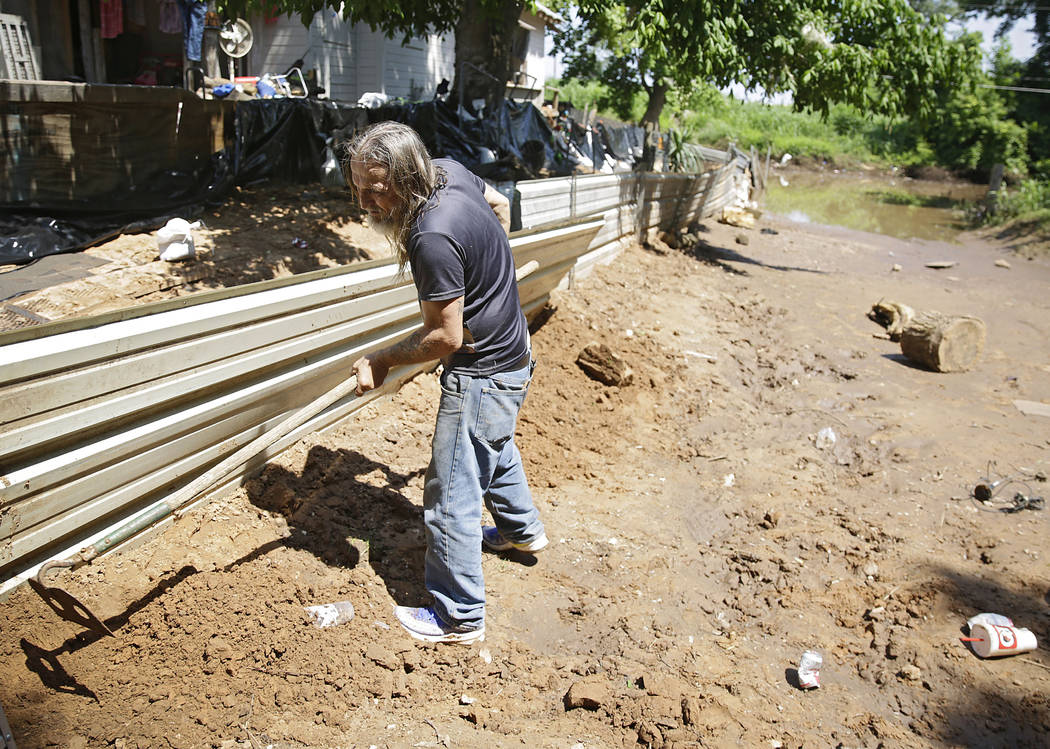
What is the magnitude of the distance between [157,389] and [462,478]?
1224 mm

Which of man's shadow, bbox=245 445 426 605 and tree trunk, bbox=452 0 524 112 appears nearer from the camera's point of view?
man's shadow, bbox=245 445 426 605

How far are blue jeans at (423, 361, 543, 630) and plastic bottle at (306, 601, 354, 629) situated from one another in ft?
1.15

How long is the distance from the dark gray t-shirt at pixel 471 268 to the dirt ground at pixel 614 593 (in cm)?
121

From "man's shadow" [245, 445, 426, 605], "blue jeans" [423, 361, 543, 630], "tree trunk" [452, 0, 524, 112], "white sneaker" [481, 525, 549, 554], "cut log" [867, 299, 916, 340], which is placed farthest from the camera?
"tree trunk" [452, 0, 524, 112]

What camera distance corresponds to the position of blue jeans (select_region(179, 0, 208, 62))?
10.9 m

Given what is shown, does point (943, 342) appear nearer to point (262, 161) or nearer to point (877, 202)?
point (262, 161)

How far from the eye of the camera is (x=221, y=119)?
8.48 meters

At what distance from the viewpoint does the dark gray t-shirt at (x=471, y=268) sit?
2.57 m

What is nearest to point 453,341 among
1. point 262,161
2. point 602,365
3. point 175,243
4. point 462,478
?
point 462,478

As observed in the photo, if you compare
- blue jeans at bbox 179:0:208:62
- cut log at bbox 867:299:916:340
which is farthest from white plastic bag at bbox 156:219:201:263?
cut log at bbox 867:299:916:340

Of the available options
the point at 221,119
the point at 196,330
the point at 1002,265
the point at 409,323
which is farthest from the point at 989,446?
the point at 1002,265

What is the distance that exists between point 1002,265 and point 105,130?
15.8m

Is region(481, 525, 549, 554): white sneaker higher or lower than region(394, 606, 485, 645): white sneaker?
higher

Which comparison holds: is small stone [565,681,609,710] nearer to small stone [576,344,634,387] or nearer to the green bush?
small stone [576,344,634,387]
